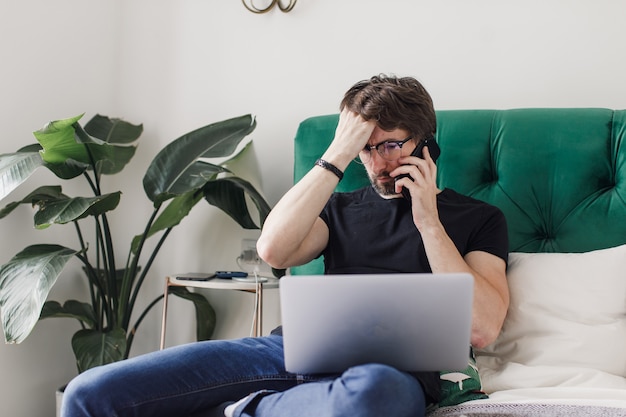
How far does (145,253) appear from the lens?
263 cm

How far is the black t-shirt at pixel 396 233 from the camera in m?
1.56

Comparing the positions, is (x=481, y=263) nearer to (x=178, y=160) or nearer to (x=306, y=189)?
(x=306, y=189)

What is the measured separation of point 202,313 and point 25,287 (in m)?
0.65

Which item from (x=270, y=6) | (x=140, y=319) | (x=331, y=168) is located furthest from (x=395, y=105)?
(x=140, y=319)

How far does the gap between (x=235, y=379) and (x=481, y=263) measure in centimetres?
59

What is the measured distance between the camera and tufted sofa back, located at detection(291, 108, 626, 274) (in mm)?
1683

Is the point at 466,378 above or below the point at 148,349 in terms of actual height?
above

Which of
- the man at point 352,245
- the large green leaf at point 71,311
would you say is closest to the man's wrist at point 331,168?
the man at point 352,245

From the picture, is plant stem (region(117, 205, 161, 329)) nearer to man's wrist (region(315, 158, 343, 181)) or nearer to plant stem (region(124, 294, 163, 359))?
plant stem (region(124, 294, 163, 359))

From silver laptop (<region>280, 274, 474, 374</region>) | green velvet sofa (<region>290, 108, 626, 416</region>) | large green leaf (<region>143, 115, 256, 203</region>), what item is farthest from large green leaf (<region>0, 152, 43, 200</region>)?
silver laptop (<region>280, 274, 474, 374</region>)

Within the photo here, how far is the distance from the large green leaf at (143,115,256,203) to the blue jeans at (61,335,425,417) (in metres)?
0.94

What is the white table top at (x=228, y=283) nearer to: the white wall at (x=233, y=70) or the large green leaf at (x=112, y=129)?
the white wall at (x=233, y=70)

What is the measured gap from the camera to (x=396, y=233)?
1.60 meters

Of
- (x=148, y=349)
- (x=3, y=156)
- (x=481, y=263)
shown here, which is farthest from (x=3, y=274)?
(x=481, y=263)
